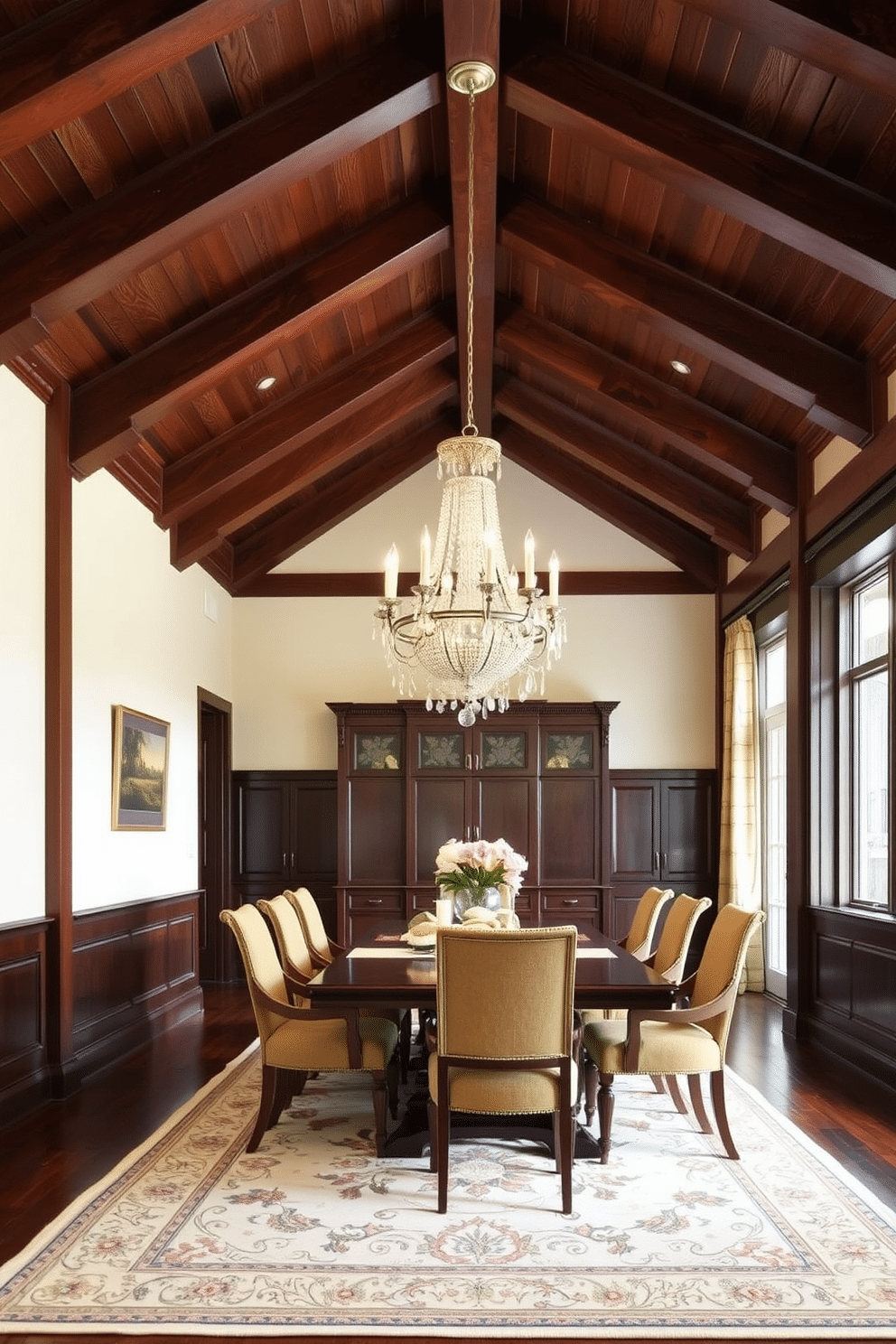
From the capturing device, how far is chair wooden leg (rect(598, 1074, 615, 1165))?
4328 millimetres

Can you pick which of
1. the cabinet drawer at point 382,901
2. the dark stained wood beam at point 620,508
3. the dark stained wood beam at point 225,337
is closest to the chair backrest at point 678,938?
the dark stained wood beam at point 225,337

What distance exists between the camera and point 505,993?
149 inches

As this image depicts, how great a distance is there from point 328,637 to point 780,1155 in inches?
247

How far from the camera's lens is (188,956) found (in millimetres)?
8008

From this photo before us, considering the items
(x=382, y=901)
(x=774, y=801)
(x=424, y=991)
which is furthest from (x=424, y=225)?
(x=382, y=901)

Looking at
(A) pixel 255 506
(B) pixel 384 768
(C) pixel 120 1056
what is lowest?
(C) pixel 120 1056

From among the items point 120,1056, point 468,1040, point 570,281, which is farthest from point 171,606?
point 468,1040

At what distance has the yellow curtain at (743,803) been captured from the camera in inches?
331

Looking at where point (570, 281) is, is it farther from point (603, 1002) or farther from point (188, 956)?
point (188, 956)

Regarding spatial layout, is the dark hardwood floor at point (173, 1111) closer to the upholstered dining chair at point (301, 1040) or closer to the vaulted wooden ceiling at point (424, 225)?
the upholstered dining chair at point (301, 1040)

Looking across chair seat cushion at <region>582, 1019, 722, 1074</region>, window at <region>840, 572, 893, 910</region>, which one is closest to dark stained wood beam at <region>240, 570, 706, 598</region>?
window at <region>840, 572, 893, 910</region>

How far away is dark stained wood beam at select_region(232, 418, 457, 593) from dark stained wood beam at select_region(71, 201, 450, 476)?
3521mm

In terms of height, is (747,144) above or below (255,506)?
above

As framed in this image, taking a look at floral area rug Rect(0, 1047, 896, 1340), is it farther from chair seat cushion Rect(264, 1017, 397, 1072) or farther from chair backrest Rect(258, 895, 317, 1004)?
chair backrest Rect(258, 895, 317, 1004)
